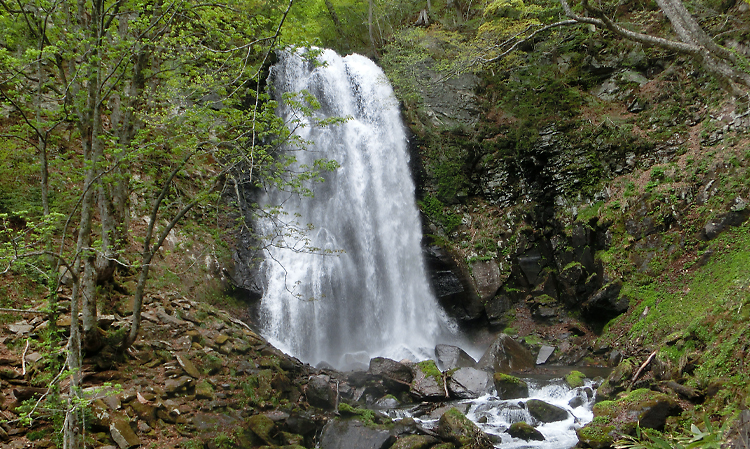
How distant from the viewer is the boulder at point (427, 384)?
27.8 feet

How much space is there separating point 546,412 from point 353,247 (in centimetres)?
773

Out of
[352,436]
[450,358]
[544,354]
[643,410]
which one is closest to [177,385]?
[352,436]

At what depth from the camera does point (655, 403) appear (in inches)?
221

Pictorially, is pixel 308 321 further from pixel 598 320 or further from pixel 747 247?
pixel 747 247

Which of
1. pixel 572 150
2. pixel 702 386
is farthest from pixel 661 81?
pixel 702 386

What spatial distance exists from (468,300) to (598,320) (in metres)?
3.86

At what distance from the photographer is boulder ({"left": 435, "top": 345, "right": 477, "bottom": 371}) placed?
10.6 metres

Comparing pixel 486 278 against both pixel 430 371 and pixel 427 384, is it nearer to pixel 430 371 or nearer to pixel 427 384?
pixel 430 371

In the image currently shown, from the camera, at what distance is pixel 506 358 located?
34.9 feet

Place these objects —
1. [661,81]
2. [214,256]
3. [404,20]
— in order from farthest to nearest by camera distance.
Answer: [404,20] < [661,81] < [214,256]

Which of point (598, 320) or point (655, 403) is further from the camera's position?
point (598, 320)

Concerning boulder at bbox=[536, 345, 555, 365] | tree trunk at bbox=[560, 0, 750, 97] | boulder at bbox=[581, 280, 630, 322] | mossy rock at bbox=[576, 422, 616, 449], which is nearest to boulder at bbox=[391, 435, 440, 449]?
mossy rock at bbox=[576, 422, 616, 449]

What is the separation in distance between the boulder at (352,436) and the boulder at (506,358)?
472 cm

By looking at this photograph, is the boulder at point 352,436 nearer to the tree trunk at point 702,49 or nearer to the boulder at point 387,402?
the boulder at point 387,402
